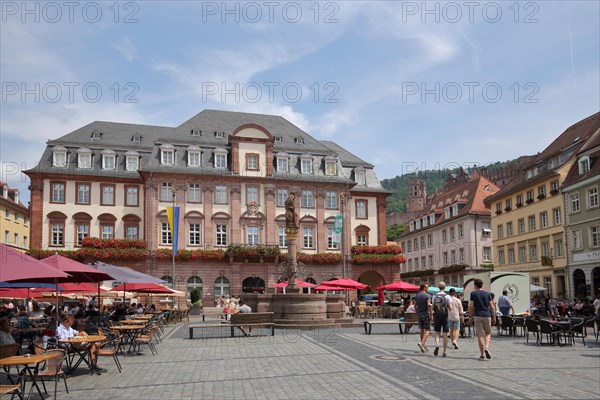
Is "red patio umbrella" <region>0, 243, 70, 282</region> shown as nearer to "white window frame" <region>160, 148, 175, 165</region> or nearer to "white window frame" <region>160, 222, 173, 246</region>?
"white window frame" <region>160, 222, 173, 246</region>

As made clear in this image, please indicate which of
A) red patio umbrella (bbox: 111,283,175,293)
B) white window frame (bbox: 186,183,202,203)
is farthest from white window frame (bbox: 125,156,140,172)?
red patio umbrella (bbox: 111,283,175,293)

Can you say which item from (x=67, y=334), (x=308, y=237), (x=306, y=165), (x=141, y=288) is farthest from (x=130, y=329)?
(x=306, y=165)

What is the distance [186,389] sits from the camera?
417 inches

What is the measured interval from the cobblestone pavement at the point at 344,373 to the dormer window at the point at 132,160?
37492 mm

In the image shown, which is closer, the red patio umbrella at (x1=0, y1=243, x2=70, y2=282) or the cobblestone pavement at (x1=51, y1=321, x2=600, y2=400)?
the cobblestone pavement at (x1=51, y1=321, x2=600, y2=400)

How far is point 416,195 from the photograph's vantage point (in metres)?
156

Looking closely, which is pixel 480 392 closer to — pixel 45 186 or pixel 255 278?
pixel 255 278

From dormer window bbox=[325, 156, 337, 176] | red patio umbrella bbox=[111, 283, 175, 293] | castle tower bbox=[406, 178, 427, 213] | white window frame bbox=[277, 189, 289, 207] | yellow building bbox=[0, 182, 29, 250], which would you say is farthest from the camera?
castle tower bbox=[406, 178, 427, 213]

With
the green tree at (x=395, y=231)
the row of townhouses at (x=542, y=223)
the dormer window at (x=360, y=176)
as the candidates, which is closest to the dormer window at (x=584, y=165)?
the row of townhouses at (x=542, y=223)

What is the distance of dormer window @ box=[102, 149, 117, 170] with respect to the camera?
175 feet

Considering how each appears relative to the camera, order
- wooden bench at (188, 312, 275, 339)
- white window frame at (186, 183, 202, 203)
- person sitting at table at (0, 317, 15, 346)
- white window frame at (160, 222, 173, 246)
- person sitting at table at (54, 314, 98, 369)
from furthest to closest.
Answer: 1. white window frame at (186, 183, 202, 203)
2. white window frame at (160, 222, 173, 246)
3. wooden bench at (188, 312, 275, 339)
4. person sitting at table at (54, 314, 98, 369)
5. person sitting at table at (0, 317, 15, 346)

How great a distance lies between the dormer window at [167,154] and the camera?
173 feet

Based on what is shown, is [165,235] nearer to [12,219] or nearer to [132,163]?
[132,163]

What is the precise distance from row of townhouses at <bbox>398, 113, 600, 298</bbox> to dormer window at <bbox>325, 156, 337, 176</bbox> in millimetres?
15352
